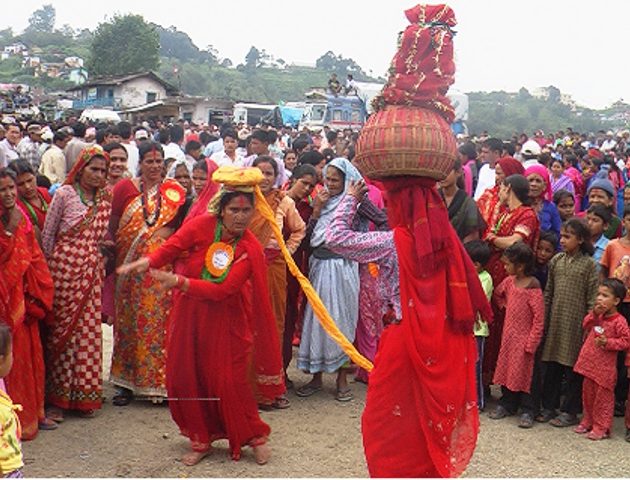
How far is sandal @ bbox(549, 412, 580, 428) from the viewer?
5.97 m

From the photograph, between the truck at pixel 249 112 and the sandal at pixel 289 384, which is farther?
the truck at pixel 249 112

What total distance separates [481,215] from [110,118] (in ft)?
86.2

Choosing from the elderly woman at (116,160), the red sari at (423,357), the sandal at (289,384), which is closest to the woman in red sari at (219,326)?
the red sari at (423,357)

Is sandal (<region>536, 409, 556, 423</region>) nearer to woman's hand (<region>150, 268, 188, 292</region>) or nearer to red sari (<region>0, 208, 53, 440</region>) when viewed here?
woman's hand (<region>150, 268, 188, 292</region>)

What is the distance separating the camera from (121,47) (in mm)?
60281

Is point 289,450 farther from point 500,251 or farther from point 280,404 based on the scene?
point 500,251

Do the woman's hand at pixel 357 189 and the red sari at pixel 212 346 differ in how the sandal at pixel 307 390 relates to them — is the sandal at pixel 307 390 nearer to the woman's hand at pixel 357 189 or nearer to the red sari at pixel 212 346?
the red sari at pixel 212 346

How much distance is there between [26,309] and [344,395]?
2.60 metres

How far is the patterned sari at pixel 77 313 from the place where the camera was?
5652 mm

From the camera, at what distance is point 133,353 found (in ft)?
20.2

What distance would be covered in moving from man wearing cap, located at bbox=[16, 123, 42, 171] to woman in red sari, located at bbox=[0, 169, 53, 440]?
758cm

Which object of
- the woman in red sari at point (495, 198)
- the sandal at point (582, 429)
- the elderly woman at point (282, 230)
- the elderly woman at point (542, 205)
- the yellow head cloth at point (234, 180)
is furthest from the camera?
the elderly woman at point (542, 205)

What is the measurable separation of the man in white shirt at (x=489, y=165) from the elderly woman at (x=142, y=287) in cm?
445

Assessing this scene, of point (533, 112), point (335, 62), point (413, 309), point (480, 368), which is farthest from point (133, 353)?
point (335, 62)
